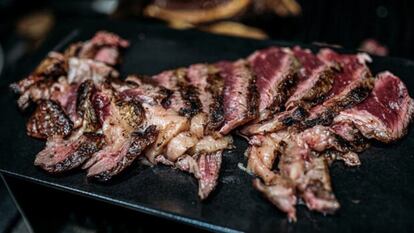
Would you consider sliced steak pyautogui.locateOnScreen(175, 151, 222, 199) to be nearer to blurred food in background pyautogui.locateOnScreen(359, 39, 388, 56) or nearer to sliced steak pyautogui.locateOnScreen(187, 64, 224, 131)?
sliced steak pyautogui.locateOnScreen(187, 64, 224, 131)

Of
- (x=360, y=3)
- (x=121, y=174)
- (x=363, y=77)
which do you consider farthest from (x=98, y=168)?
(x=360, y=3)

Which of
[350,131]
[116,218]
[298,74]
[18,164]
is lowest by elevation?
[116,218]

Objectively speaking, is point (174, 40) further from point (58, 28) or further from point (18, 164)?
point (18, 164)

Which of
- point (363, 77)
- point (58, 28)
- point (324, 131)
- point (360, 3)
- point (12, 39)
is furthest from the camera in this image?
point (12, 39)

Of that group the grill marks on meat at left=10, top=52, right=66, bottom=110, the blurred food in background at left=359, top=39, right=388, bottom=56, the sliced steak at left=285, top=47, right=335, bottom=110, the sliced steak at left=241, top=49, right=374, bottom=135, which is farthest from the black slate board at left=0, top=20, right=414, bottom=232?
the blurred food in background at left=359, top=39, right=388, bottom=56

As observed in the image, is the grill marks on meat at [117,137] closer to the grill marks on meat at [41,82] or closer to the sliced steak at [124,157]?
the sliced steak at [124,157]

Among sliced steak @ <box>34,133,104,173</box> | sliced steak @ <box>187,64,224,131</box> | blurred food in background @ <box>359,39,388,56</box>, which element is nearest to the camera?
sliced steak @ <box>34,133,104,173</box>

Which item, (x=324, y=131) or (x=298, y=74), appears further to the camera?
(x=298, y=74)
